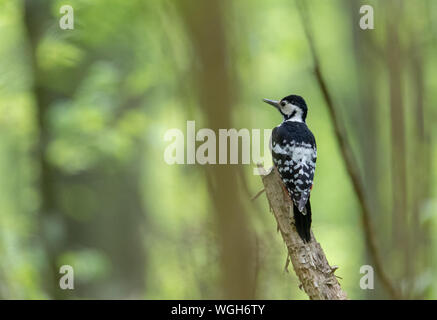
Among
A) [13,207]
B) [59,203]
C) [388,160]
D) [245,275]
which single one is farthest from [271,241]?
[13,207]

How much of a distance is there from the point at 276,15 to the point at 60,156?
2.92 meters

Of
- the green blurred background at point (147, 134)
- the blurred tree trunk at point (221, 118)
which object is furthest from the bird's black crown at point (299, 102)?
the blurred tree trunk at point (221, 118)

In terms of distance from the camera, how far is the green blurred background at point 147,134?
387 centimetres

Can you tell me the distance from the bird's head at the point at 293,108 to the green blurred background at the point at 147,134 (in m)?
0.18

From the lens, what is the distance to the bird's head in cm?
379

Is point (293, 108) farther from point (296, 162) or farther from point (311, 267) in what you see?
point (311, 267)

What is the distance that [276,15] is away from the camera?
4297 millimetres

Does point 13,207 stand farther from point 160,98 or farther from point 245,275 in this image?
point 245,275

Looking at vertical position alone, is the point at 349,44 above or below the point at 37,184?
above

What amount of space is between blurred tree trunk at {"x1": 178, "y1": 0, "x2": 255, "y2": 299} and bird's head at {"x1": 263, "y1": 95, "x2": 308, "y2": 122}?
255 centimetres

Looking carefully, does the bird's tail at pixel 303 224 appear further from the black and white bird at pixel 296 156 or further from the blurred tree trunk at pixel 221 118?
the blurred tree trunk at pixel 221 118

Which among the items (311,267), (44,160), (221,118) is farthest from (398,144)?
(44,160)

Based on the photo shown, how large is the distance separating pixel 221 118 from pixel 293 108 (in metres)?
2.64
